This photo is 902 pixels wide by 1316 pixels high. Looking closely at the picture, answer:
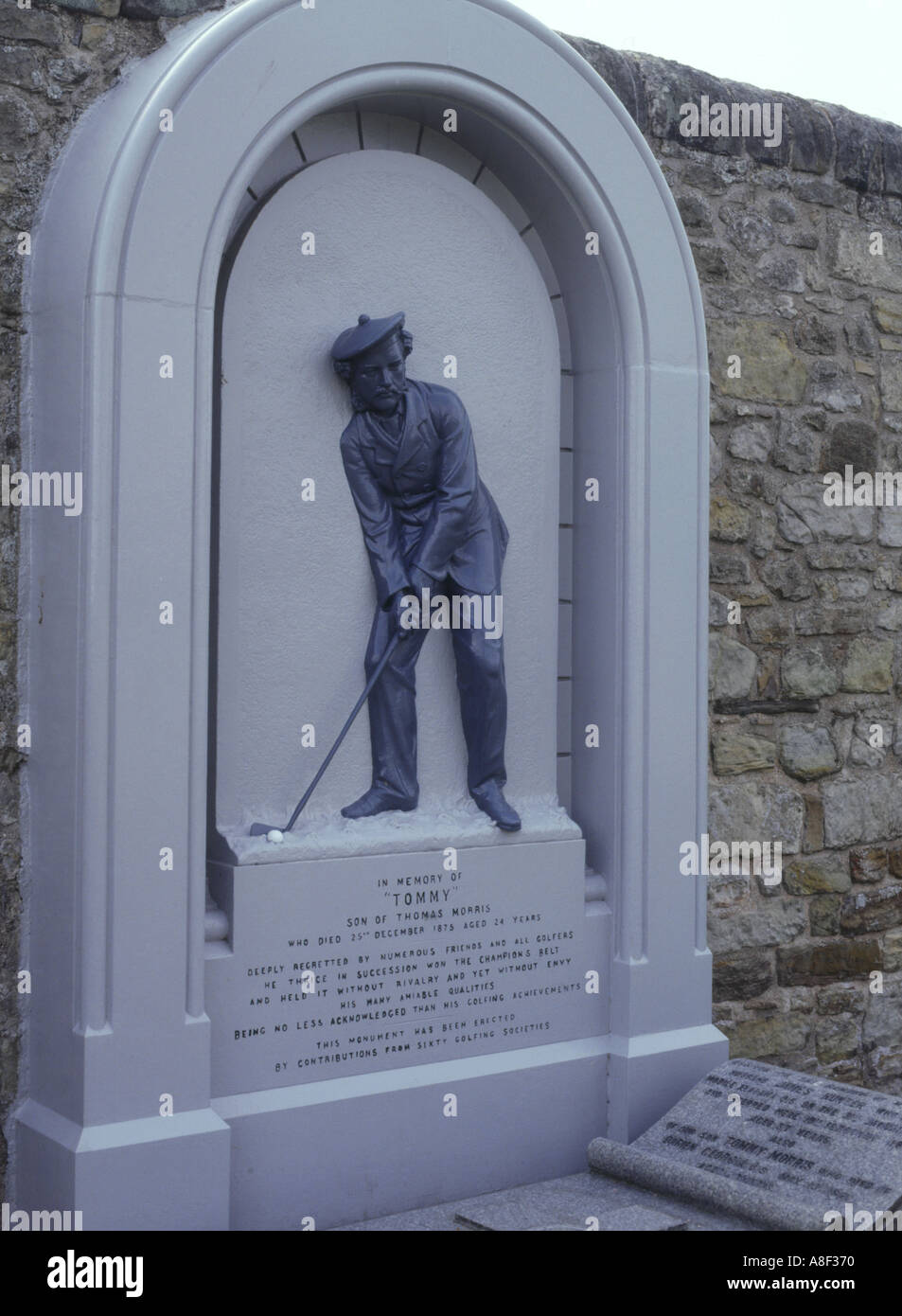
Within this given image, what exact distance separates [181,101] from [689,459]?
2.10 m

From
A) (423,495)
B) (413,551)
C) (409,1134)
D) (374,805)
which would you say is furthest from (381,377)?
(409,1134)

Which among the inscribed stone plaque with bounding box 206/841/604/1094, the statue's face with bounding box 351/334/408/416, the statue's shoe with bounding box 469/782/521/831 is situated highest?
the statue's face with bounding box 351/334/408/416

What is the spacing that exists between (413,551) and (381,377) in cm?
58

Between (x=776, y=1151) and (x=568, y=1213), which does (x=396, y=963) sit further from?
(x=776, y=1151)

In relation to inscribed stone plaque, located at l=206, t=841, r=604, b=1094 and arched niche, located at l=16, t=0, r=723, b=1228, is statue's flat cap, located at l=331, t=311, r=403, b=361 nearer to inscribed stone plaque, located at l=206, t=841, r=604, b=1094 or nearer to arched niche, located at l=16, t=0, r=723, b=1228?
arched niche, located at l=16, t=0, r=723, b=1228

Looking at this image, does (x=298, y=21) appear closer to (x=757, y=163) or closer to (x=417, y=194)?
(x=417, y=194)

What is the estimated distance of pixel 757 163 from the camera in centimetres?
575

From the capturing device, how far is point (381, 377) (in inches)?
179

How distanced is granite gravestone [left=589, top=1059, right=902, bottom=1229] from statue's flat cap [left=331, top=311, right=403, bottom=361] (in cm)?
266

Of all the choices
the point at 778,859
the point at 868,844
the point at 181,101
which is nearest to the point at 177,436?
the point at 181,101

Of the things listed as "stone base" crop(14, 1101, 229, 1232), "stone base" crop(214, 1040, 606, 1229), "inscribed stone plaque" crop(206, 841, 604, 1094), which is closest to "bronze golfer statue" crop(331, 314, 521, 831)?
"inscribed stone plaque" crop(206, 841, 604, 1094)

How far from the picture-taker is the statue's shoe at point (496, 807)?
478 cm

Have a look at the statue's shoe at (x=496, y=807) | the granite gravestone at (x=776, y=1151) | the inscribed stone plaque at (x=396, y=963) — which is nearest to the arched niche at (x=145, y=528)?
the inscribed stone plaque at (x=396, y=963)

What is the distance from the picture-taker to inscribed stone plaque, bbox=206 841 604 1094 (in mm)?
4301
